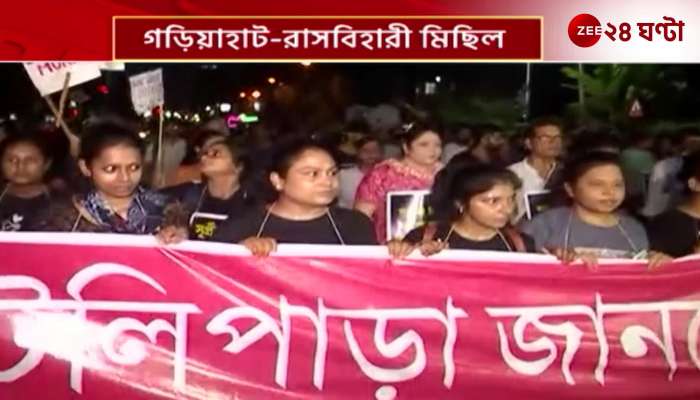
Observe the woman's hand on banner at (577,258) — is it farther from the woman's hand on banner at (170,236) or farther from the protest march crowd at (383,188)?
the woman's hand on banner at (170,236)

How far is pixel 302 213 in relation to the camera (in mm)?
4840

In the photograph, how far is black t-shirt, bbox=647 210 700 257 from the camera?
4898 millimetres

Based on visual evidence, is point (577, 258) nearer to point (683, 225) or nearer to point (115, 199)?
point (683, 225)

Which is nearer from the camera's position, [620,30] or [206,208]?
[620,30]

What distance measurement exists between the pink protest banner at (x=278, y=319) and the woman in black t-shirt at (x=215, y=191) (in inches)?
5.1

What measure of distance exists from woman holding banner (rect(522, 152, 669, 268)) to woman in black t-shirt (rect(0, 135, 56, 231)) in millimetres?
1609

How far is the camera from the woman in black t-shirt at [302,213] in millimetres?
4801

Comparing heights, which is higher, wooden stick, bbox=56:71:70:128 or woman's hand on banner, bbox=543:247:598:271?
wooden stick, bbox=56:71:70:128

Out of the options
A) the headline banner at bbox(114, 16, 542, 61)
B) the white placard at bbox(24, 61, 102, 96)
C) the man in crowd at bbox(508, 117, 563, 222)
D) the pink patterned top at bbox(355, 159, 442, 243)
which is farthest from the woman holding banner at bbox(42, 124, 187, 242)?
the man in crowd at bbox(508, 117, 563, 222)

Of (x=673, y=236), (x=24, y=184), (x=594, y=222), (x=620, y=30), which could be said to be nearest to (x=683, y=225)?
(x=673, y=236)

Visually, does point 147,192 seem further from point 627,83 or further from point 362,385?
point 627,83

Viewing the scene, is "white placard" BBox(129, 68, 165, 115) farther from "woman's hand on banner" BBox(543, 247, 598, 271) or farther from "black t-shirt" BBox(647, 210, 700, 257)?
"black t-shirt" BBox(647, 210, 700, 257)

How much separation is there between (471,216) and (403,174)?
267 mm

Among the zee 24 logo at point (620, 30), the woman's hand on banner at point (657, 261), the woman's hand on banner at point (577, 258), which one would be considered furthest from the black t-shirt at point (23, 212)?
the woman's hand on banner at point (657, 261)
